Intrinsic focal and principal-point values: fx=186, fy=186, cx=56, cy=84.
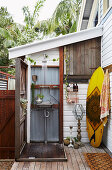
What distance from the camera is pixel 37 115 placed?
495 cm

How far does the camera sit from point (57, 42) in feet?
15.6

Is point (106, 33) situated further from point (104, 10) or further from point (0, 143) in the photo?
point (0, 143)

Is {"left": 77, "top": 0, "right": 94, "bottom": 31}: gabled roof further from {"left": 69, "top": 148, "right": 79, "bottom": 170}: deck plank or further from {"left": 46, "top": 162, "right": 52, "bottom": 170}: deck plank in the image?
{"left": 46, "top": 162, "right": 52, "bottom": 170}: deck plank

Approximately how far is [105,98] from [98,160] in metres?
1.32

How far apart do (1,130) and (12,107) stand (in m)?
0.66

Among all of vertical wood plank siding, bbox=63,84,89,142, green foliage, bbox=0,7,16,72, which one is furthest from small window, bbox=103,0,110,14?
green foliage, bbox=0,7,16,72

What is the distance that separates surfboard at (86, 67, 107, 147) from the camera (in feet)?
14.6

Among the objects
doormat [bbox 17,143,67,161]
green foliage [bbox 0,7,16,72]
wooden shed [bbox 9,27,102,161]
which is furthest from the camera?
green foliage [bbox 0,7,16,72]

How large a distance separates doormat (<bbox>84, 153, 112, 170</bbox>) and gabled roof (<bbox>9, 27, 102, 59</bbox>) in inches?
108

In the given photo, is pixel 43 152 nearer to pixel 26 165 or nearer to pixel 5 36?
pixel 26 165

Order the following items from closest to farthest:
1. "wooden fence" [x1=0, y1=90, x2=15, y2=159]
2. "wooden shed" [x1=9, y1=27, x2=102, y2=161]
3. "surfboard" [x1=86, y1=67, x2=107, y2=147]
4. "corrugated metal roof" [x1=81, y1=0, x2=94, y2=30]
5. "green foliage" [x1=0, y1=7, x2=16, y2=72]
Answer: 1. "surfboard" [x1=86, y1=67, x2=107, y2=147]
2. "wooden fence" [x1=0, y1=90, x2=15, y2=159]
3. "wooden shed" [x1=9, y1=27, x2=102, y2=161]
4. "corrugated metal roof" [x1=81, y1=0, x2=94, y2=30]
5. "green foliage" [x1=0, y1=7, x2=16, y2=72]

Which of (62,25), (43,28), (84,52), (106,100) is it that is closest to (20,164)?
(106,100)

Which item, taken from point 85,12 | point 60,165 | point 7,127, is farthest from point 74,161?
point 85,12

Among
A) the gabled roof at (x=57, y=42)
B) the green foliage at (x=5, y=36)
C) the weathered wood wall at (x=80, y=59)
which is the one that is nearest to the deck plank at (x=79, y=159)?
the weathered wood wall at (x=80, y=59)
